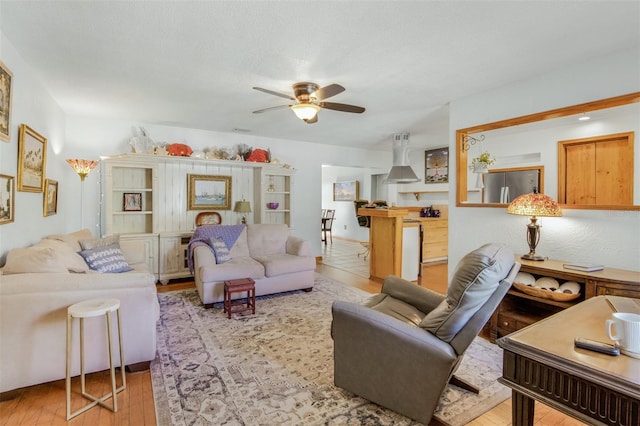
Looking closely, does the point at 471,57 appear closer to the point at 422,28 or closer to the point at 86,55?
the point at 422,28

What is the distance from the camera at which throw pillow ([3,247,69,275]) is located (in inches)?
82.2

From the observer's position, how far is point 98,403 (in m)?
1.94

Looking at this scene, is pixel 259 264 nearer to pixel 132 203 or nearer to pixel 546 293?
pixel 132 203

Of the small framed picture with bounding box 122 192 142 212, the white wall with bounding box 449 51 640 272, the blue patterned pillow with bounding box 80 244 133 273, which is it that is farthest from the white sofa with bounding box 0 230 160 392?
the white wall with bounding box 449 51 640 272

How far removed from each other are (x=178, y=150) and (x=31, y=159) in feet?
7.18

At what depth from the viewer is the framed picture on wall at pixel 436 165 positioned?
693 cm

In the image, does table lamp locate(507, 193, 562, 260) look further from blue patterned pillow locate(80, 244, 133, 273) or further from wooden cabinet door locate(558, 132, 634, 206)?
blue patterned pillow locate(80, 244, 133, 273)

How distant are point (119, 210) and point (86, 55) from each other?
2830mm

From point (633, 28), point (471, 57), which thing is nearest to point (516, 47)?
point (471, 57)

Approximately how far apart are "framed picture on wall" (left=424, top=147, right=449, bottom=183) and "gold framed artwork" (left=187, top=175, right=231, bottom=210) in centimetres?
450

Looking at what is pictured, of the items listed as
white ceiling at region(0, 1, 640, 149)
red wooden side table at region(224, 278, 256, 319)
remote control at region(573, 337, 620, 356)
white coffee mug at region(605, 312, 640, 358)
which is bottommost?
red wooden side table at region(224, 278, 256, 319)

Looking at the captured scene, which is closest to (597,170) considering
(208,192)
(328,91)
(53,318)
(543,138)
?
(543,138)

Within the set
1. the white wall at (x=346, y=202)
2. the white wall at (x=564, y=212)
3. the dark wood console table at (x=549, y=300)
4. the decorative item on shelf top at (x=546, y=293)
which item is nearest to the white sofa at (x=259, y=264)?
the white wall at (x=564, y=212)

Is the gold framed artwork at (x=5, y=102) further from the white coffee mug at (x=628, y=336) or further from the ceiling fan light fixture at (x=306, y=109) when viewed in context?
the white coffee mug at (x=628, y=336)
